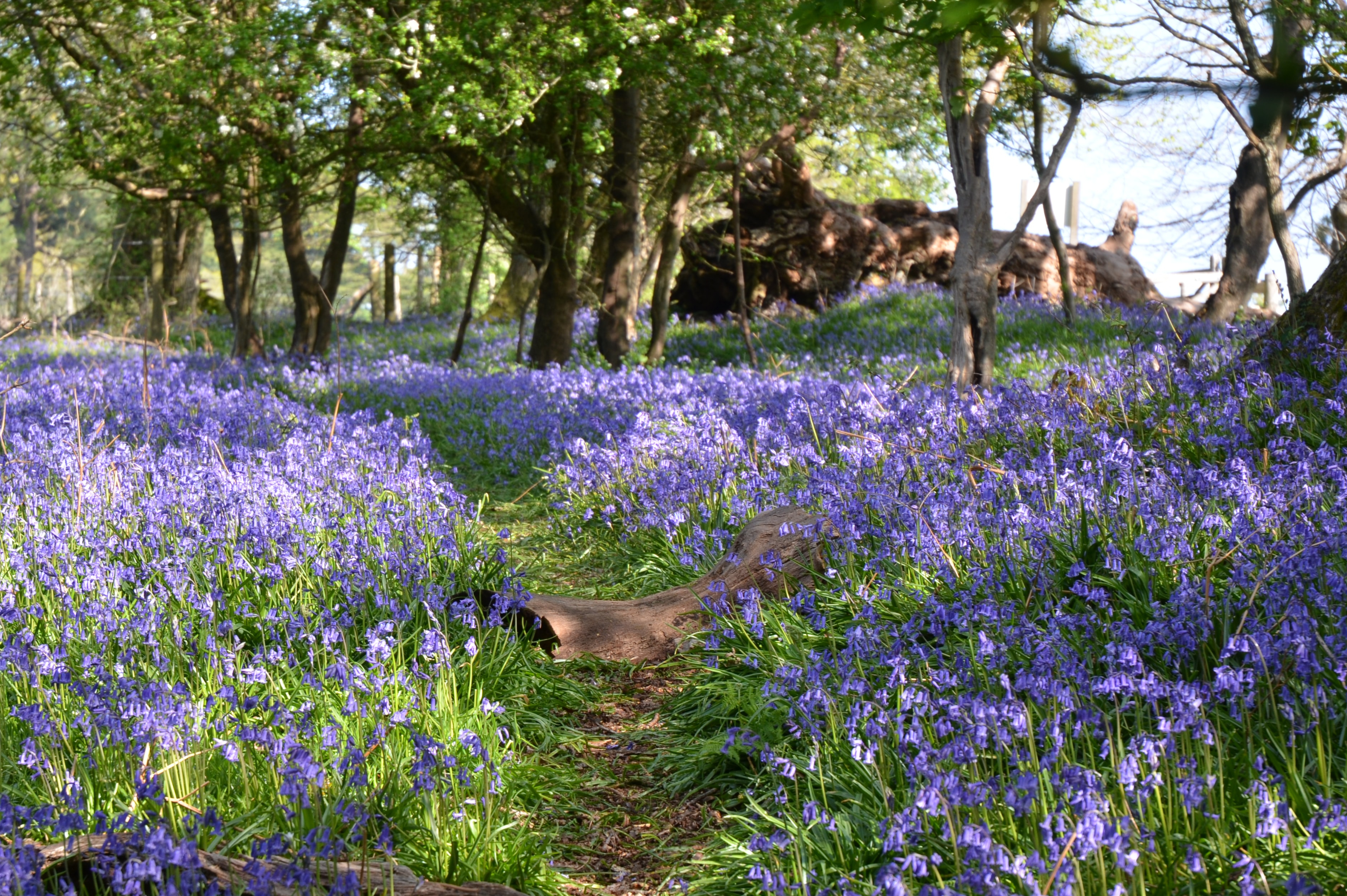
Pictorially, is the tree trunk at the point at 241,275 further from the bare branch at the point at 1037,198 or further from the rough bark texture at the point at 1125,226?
the rough bark texture at the point at 1125,226

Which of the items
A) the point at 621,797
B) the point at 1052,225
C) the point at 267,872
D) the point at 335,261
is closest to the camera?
the point at 267,872

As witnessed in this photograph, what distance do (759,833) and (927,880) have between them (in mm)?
601

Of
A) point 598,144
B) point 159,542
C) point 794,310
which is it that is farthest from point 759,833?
point 794,310

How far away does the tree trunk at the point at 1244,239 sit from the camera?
41.7ft

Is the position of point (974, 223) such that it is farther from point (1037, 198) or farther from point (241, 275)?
point (241, 275)

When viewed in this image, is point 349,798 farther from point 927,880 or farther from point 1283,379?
point 1283,379

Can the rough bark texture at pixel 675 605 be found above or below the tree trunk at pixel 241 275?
below

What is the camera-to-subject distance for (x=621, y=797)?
3.92 meters

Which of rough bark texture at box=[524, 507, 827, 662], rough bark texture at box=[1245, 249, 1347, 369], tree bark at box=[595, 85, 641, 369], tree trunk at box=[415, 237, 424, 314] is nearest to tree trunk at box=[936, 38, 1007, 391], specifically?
rough bark texture at box=[1245, 249, 1347, 369]

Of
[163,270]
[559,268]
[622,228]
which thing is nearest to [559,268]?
[559,268]

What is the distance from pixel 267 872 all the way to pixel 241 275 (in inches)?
588

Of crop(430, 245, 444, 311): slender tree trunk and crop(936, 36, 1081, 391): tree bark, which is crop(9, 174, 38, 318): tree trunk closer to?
crop(430, 245, 444, 311): slender tree trunk

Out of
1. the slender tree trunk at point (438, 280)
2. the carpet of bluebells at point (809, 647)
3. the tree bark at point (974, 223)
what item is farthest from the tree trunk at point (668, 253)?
the slender tree trunk at point (438, 280)

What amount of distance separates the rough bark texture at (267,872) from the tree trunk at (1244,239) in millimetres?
12212
